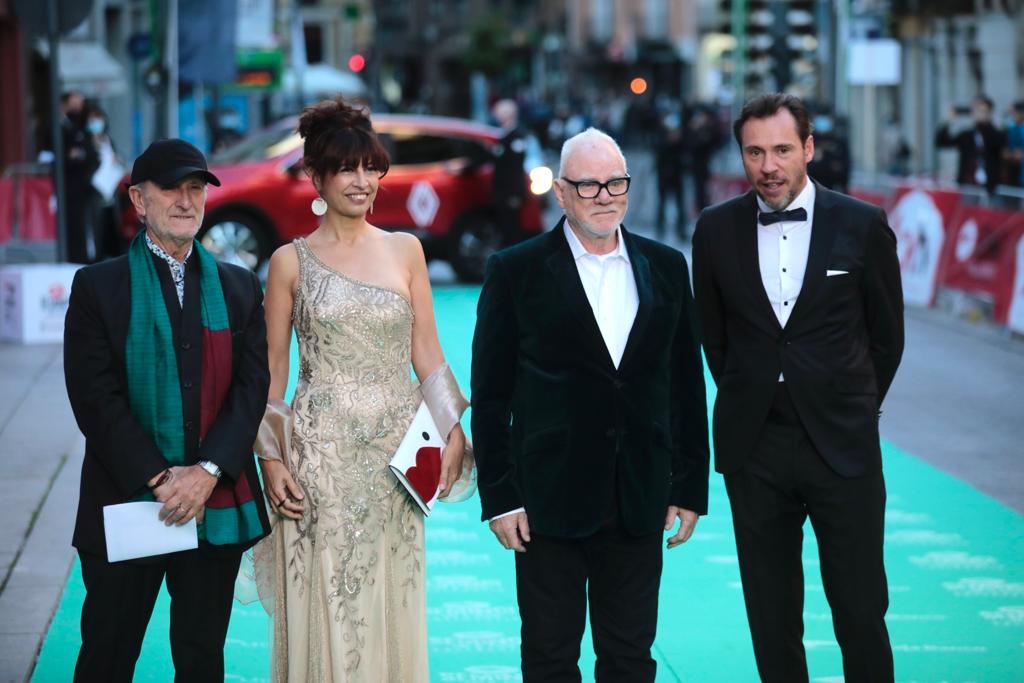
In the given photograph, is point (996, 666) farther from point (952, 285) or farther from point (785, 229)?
point (952, 285)

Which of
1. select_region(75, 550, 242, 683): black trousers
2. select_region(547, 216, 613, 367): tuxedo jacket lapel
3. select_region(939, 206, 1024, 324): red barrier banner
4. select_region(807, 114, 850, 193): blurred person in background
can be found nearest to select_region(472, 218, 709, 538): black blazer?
select_region(547, 216, 613, 367): tuxedo jacket lapel

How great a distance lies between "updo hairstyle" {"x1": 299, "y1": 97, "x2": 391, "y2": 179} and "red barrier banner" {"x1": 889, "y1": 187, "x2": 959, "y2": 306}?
12.2 meters

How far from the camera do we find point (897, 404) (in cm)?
1216

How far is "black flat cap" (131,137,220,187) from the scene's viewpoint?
15.0 feet

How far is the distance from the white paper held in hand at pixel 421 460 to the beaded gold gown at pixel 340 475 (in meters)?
0.05

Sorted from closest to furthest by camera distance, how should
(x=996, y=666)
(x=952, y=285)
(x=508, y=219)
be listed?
1. (x=996, y=666)
2. (x=952, y=285)
3. (x=508, y=219)

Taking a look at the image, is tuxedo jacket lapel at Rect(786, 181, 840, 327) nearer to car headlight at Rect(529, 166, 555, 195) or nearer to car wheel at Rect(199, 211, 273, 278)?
car headlight at Rect(529, 166, 555, 195)

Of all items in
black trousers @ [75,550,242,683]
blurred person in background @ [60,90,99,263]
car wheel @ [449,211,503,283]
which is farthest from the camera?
blurred person in background @ [60,90,99,263]

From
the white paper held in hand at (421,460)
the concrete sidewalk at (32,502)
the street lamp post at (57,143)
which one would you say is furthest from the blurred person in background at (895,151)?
the white paper held in hand at (421,460)

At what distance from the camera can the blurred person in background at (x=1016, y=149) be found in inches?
878

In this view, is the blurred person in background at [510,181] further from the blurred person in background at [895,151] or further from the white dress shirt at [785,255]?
the blurred person in background at [895,151]

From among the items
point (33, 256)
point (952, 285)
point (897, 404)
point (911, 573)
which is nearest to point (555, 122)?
point (33, 256)

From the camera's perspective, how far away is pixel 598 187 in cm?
458

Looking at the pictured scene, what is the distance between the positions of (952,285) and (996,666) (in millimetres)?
10547
